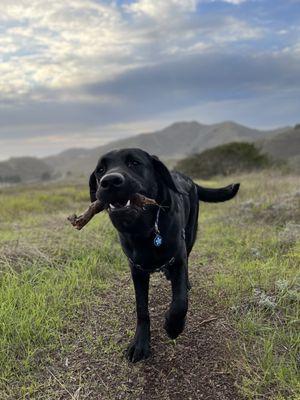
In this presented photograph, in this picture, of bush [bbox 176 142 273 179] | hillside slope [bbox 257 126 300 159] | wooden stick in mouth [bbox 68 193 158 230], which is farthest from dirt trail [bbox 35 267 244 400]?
hillside slope [bbox 257 126 300 159]

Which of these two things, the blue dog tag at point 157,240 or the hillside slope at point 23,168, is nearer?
the blue dog tag at point 157,240

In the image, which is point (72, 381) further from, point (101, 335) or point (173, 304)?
point (173, 304)

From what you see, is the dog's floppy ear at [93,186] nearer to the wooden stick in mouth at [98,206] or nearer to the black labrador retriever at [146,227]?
the black labrador retriever at [146,227]

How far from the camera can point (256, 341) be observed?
2979 mm

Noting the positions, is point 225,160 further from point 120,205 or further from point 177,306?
point 120,205

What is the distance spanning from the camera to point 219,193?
4289mm

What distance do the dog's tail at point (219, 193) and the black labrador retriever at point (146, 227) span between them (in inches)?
42.2

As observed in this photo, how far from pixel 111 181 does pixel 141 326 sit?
1.23m

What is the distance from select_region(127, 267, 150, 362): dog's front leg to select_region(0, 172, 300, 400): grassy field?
12cm

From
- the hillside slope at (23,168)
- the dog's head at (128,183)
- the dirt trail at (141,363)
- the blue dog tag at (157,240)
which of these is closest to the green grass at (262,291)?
the dirt trail at (141,363)

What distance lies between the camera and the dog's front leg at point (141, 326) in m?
2.99

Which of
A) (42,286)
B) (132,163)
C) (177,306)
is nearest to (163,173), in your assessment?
(132,163)

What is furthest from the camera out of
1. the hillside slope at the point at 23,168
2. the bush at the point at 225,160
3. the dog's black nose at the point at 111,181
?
the hillside slope at the point at 23,168

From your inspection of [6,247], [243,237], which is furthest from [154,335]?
[243,237]
